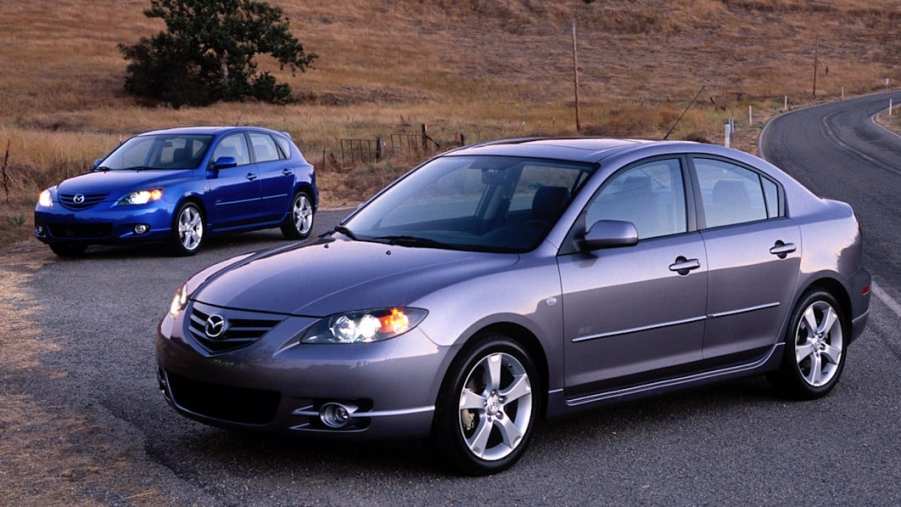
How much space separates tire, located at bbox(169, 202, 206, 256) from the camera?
1528cm

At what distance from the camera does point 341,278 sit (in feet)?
19.7

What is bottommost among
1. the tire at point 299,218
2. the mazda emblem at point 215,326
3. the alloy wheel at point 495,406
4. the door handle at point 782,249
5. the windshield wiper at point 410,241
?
the tire at point 299,218

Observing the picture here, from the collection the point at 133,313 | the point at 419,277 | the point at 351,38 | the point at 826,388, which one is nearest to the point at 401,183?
the point at 419,277

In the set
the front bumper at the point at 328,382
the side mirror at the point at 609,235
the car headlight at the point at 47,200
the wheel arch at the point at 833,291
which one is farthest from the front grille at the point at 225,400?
the car headlight at the point at 47,200

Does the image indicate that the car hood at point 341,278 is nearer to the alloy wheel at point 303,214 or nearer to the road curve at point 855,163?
the road curve at point 855,163

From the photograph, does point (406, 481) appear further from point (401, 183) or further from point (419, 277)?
point (401, 183)

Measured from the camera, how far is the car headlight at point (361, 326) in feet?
18.6

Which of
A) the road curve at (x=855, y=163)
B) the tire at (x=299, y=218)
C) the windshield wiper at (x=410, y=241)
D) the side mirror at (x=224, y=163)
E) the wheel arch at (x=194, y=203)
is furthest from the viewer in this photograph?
the tire at (x=299, y=218)

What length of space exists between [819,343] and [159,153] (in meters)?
10.3

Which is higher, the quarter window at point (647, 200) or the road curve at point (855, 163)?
the quarter window at point (647, 200)

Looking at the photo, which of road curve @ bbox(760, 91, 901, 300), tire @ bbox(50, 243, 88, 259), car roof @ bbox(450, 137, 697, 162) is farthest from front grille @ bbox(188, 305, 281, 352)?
tire @ bbox(50, 243, 88, 259)

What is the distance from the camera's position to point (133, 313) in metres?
10.8

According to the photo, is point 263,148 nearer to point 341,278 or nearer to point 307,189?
point 307,189

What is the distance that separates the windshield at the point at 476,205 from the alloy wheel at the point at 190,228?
27.5 feet
